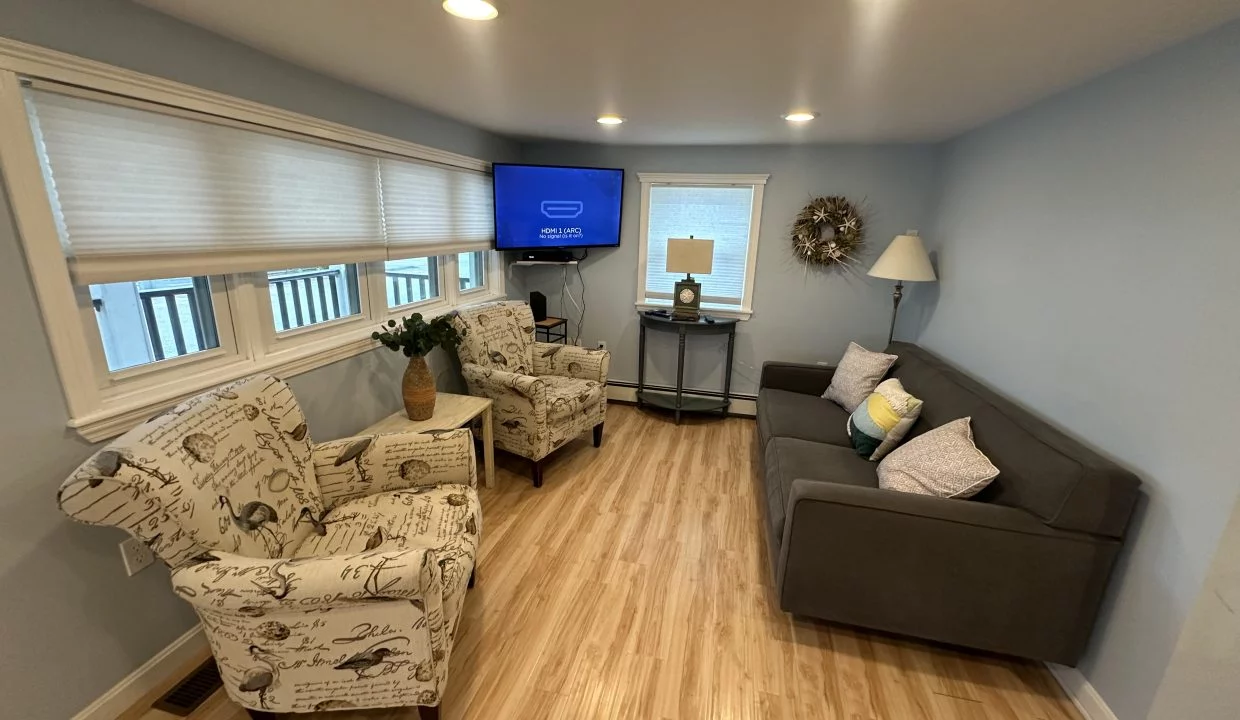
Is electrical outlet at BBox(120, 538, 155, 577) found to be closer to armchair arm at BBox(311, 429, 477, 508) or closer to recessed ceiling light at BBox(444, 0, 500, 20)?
armchair arm at BBox(311, 429, 477, 508)

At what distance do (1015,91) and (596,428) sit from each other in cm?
277

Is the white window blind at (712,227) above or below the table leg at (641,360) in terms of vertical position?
above

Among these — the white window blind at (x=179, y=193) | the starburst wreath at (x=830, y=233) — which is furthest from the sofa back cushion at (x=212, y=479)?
the starburst wreath at (x=830, y=233)

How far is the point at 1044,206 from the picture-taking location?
208 centimetres

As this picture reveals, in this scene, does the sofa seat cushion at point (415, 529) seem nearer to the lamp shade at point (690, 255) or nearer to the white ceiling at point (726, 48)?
the white ceiling at point (726, 48)

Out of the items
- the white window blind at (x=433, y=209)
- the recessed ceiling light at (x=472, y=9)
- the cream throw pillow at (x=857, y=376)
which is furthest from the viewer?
the cream throw pillow at (x=857, y=376)

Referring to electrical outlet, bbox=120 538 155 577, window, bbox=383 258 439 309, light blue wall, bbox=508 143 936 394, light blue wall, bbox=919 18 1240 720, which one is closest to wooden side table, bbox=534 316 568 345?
light blue wall, bbox=508 143 936 394

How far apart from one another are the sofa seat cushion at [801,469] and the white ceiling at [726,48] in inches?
63.4

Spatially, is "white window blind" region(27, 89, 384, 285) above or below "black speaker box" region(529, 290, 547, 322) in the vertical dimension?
above

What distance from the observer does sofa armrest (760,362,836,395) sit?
132 inches

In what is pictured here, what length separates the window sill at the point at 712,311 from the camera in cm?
391

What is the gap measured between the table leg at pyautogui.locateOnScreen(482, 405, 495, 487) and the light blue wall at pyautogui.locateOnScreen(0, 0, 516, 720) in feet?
4.54

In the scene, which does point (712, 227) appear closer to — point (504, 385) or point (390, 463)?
point (504, 385)

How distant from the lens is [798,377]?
11.1 feet
